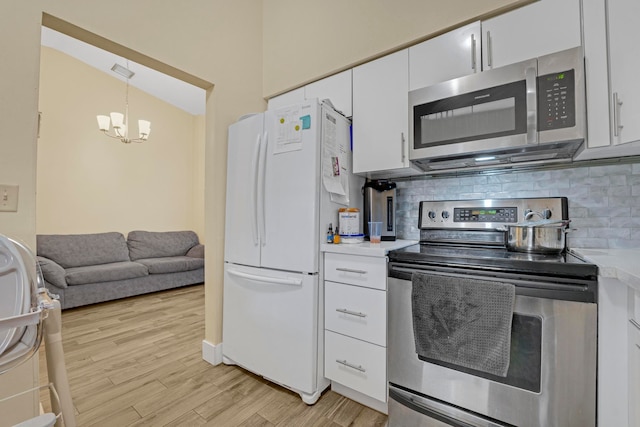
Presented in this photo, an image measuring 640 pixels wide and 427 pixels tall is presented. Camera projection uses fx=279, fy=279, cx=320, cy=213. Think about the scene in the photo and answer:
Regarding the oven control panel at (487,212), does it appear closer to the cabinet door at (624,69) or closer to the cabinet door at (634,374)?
the cabinet door at (624,69)

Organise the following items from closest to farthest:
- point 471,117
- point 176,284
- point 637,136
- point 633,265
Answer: point 633,265
point 637,136
point 471,117
point 176,284

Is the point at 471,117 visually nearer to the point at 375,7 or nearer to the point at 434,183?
the point at 434,183

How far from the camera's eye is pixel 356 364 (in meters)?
1.54

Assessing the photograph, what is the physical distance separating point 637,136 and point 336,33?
1.82 m

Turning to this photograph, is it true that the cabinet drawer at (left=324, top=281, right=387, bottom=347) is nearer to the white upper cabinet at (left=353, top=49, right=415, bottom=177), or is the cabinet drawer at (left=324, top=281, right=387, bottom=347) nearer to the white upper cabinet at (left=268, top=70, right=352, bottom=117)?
the white upper cabinet at (left=353, top=49, right=415, bottom=177)

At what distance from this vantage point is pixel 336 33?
82.0 inches

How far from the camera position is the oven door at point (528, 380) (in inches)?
40.3

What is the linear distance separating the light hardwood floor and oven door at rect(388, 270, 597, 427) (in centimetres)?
39

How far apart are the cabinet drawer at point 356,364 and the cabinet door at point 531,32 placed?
→ 1.66m

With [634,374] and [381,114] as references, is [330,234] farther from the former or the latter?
[634,374]

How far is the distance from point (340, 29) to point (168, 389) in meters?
2.71

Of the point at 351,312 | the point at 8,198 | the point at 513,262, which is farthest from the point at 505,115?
the point at 8,198

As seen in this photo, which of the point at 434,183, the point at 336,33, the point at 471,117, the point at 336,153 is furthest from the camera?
the point at 336,33

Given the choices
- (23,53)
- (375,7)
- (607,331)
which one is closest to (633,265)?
(607,331)
